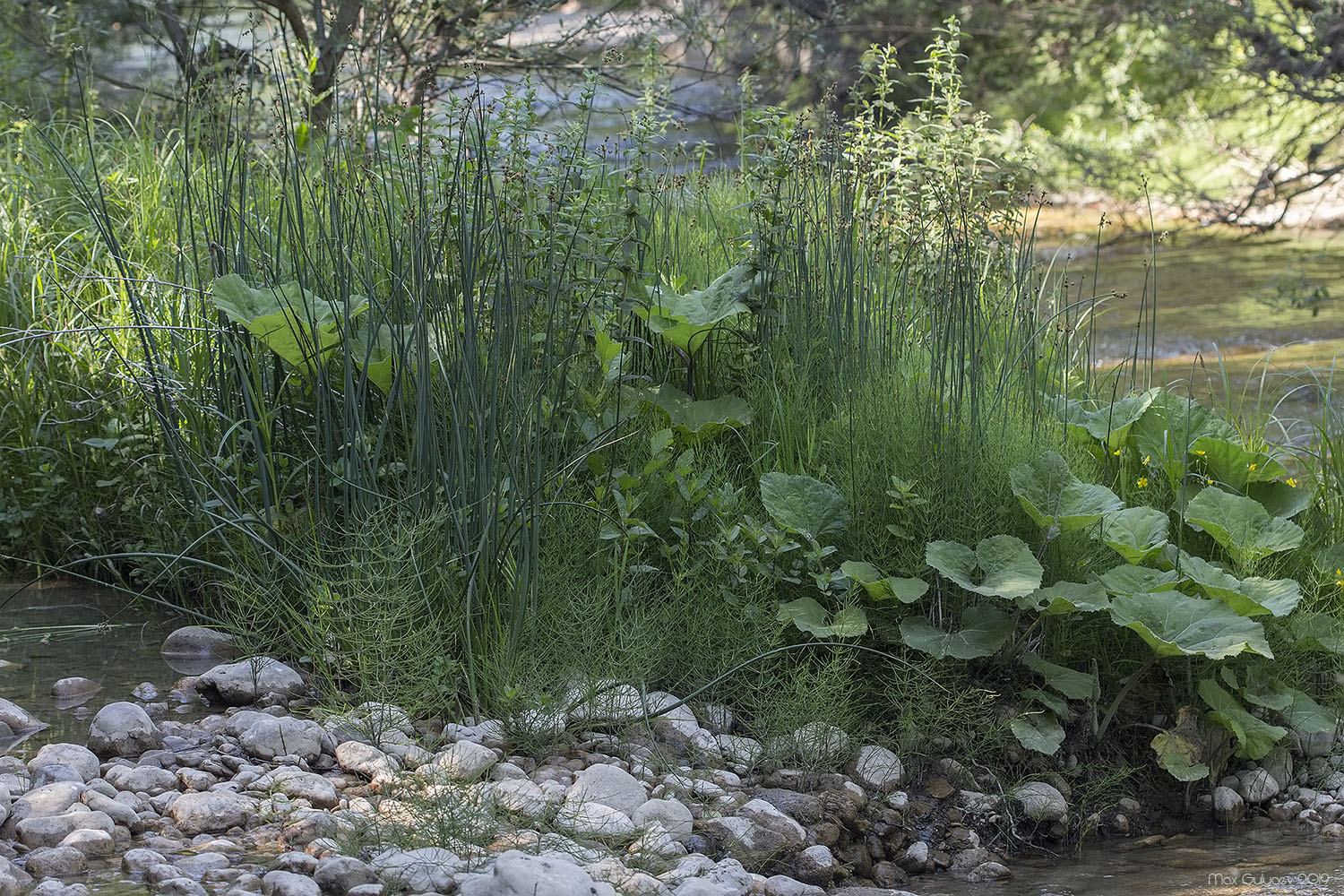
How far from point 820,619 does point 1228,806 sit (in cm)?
90

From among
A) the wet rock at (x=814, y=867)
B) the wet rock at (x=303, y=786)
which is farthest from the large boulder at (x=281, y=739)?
the wet rock at (x=814, y=867)

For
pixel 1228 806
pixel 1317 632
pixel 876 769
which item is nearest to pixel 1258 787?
pixel 1228 806

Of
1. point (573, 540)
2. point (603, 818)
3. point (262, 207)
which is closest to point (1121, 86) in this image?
point (262, 207)

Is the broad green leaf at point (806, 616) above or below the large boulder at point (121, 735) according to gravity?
above

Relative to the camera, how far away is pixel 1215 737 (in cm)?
254

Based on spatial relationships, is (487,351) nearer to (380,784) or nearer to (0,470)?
(380,784)

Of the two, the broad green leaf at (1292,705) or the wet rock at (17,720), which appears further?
Result: the broad green leaf at (1292,705)

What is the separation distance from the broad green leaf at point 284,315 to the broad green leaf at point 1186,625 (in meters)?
1.68

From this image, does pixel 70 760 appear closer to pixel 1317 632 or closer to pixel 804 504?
pixel 804 504

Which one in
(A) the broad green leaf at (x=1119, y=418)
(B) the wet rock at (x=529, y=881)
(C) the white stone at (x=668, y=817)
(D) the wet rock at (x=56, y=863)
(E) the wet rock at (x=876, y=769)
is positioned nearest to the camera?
(B) the wet rock at (x=529, y=881)

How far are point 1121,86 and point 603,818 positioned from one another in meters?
10.7

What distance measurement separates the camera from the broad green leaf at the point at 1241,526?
2.66 meters

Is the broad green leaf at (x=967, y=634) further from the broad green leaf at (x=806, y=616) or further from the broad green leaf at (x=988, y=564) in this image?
the broad green leaf at (x=806, y=616)

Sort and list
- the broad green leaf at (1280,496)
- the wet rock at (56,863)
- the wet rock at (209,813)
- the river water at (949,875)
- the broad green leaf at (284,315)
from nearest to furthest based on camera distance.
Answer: the wet rock at (56,863)
the wet rock at (209,813)
the river water at (949,875)
the broad green leaf at (284,315)
the broad green leaf at (1280,496)
